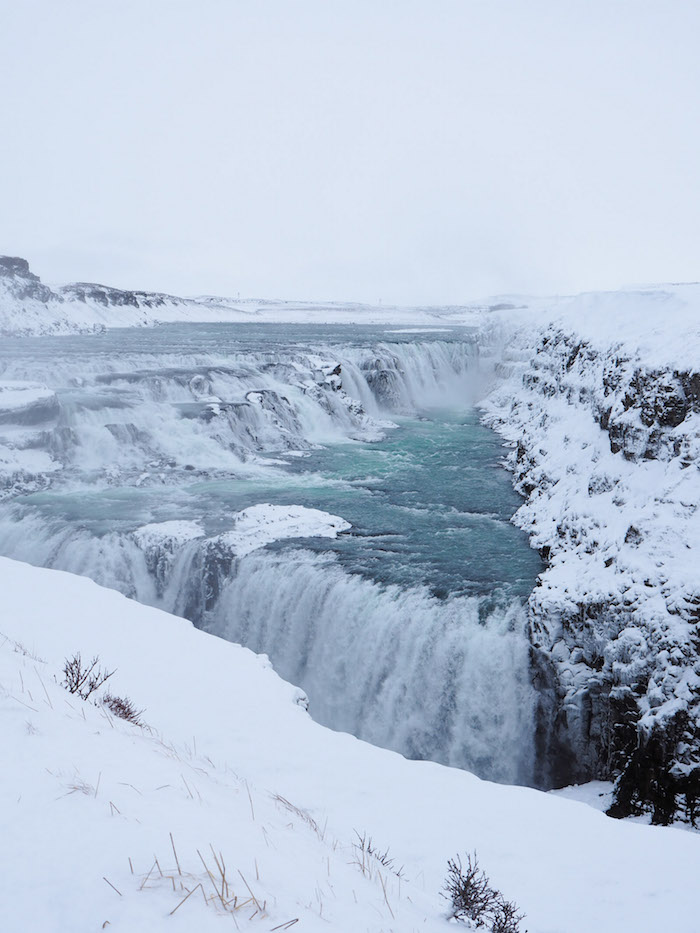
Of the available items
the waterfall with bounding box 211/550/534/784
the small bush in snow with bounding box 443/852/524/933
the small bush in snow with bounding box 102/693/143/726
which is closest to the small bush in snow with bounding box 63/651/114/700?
the small bush in snow with bounding box 102/693/143/726

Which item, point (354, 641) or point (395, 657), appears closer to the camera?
point (395, 657)

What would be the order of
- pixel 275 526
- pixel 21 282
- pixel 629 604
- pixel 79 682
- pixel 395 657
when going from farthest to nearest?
pixel 21 282 < pixel 275 526 < pixel 395 657 < pixel 629 604 < pixel 79 682

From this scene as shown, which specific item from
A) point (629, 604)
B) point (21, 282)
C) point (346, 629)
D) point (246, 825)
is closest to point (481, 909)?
point (246, 825)

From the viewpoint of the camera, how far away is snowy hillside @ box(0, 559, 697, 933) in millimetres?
2385

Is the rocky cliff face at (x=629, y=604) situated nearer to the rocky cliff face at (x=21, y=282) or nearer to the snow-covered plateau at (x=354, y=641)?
the snow-covered plateau at (x=354, y=641)

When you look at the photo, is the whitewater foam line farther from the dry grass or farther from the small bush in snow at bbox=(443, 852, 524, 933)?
the dry grass

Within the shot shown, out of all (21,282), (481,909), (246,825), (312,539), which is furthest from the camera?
(21,282)

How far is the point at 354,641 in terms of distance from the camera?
39.6 ft

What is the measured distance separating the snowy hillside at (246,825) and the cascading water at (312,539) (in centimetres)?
479

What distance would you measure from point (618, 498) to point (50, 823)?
12.0m

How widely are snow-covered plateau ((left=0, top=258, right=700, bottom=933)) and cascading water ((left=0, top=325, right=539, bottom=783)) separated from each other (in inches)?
2.8

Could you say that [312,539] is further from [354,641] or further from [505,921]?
[505,921]

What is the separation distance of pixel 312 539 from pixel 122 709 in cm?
1009

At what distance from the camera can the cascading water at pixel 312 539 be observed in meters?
11.0
